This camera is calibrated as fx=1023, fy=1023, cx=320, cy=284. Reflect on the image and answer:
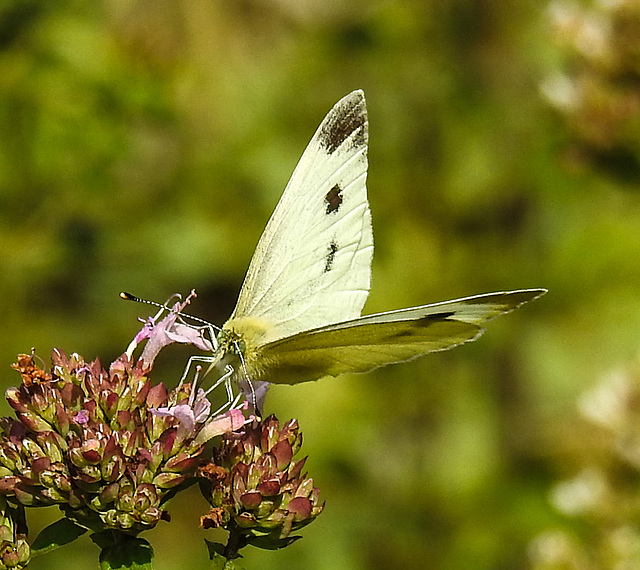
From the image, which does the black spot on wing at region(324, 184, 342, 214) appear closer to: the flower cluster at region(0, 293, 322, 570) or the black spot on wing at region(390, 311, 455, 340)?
the black spot on wing at region(390, 311, 455, 340)

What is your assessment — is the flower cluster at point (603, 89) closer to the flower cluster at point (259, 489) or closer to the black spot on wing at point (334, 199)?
the black spot on wing at point (334, 199)

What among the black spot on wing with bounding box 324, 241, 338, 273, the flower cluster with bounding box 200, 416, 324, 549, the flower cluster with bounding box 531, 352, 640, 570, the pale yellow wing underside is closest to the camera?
the flower cluster with bounding box 200, 416, 324, 549

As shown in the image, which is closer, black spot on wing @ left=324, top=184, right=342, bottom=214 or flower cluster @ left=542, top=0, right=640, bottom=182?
black spot on wing @ left=324, top=184, right=342, bottom=214

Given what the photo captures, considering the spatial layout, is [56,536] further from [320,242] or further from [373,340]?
[320,242]

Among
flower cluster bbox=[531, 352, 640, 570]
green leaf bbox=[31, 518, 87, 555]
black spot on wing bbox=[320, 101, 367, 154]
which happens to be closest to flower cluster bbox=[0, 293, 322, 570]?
green leaf bbox=[31, 518, 87, 555]

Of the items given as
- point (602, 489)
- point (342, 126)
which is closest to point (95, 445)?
point (342, 126)
